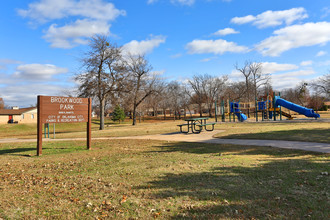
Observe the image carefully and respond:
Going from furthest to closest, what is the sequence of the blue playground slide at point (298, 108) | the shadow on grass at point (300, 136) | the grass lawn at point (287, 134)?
the blue playground slide at point (298, 108), the grass lawn at point (287, 134), the shadow on grass at point (300, 136)

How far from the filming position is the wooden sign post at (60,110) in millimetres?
9592

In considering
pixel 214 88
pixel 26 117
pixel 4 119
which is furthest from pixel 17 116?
pixel 214 88

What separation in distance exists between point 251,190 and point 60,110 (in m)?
9.07

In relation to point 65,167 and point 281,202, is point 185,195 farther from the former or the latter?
point 65,167

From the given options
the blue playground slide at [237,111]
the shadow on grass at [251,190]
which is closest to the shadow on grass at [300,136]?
the shadow on grass at [251,190]

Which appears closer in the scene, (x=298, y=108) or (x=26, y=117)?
(x=298, y=108)

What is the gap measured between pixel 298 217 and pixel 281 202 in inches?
19.2

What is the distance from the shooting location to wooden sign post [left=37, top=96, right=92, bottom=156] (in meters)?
9.59

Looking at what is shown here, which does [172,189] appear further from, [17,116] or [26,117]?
[17,116]

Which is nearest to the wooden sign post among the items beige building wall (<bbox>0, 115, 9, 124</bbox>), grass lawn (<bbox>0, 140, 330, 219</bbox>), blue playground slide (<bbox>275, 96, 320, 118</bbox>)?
grass lawn (<bbox>0, 140, 330, 219</bbox>)

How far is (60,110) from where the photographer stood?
10.3 metres

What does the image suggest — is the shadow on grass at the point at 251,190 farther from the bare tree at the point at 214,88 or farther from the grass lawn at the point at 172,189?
the bare tree at the point at 214,88

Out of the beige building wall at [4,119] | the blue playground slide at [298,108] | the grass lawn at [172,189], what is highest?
the blue playground slide at [298,108]

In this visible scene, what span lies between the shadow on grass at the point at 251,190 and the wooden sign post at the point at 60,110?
6985 mm
